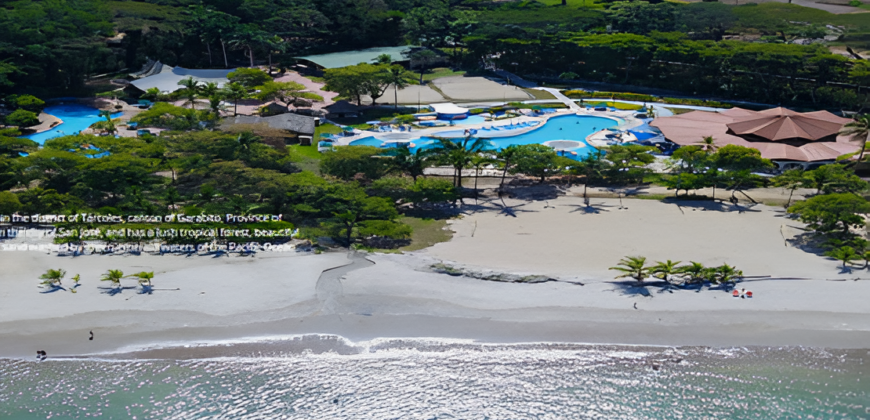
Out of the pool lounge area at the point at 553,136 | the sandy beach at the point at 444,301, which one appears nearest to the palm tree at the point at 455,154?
the pool lounge area at the point at 553,136

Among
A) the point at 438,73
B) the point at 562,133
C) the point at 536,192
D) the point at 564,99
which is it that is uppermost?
the point at 438,73

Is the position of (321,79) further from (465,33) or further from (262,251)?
(262,251)

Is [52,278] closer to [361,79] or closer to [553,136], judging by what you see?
[361,79]

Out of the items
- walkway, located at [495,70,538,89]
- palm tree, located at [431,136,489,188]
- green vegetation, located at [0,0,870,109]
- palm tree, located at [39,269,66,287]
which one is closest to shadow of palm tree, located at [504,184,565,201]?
palm tree, located at [431,136,489,188]

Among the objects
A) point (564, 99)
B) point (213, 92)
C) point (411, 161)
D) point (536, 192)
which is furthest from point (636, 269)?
point (213, 92)

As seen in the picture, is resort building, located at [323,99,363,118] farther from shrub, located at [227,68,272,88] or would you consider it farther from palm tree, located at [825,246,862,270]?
palm tree, located at [825,246,862,270]
